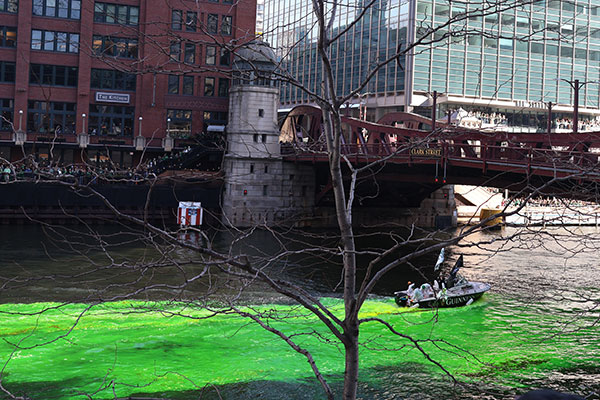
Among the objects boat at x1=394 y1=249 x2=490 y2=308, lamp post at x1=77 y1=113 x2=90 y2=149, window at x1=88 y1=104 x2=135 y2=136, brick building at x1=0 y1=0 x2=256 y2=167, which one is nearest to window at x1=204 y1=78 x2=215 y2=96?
brick building at x1=0 y1=0 x2=256 y2=167

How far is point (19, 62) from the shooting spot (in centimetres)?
7056

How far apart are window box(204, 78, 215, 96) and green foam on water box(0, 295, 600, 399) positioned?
165 feet

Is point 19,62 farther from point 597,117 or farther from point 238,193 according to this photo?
point 597,117

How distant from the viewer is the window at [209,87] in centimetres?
7712

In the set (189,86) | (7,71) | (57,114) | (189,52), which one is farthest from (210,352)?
(7,71)

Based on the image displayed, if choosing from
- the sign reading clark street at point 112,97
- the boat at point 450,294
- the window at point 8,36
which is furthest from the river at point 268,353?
the window at point 8,36

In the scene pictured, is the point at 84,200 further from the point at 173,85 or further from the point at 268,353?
Result: the point at 268,353

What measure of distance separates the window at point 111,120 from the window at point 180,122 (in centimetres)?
417

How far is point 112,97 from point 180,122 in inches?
294

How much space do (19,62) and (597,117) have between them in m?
72.3

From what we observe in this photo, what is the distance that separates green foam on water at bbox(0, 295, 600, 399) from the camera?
21359 mm

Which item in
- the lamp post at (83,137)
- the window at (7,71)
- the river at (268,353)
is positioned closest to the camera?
the river at (268,353)

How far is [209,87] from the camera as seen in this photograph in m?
77.6

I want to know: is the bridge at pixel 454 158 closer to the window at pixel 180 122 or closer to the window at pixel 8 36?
the window at pixel 180 122
